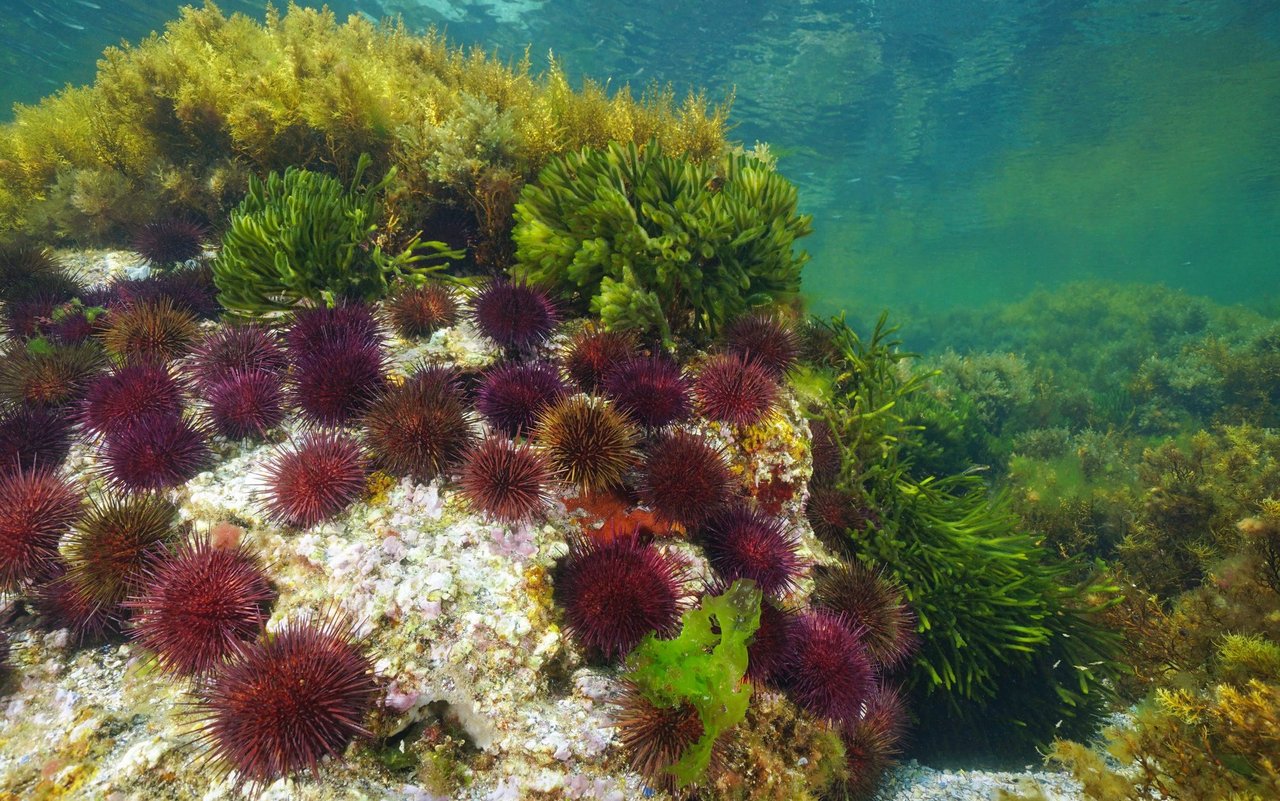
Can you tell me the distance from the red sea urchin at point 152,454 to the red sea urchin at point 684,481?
3070 mm

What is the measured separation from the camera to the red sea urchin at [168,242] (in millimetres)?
6637

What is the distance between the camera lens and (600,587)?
116 inches

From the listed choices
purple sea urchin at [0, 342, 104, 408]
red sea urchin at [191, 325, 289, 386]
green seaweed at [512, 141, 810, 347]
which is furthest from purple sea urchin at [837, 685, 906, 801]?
purple sea urchin at [0, 342, 104, 408]

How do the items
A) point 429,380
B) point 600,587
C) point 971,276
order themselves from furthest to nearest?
1. point 971,276
2. point 429,380
3. point 600,587

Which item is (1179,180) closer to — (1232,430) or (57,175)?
(1232,430)

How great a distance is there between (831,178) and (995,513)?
39647 mm

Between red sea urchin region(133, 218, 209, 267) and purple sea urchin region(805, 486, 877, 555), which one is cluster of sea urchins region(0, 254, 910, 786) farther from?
red sea urchin region(133, 218, 209, 267)

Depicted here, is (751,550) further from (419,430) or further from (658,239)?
(658,239)

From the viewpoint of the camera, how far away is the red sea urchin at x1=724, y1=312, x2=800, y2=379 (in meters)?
4.69

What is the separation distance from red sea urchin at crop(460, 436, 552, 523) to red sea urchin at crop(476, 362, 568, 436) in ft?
1.28

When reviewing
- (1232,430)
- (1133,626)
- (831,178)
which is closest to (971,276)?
(831,178)

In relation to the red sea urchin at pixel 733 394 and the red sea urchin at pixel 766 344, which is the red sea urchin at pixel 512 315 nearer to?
the red sea urchin at pixel 733 394

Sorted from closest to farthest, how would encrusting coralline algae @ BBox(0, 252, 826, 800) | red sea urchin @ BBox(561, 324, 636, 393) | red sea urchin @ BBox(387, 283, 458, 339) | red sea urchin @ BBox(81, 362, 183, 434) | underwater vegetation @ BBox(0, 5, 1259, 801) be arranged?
1. encrusting coralline algae @ BBox(0, 252, 826, 800)
2. underwater vegetation @ BBox(0, 5, 1259, 801)
3. red sea urchin @ BBox(81, 362, 183, 434)
4. red sea urchin @ BBox(561, 324, 636, 393)
5. red sea urchin @ BBox(387, 283, 458, 339)

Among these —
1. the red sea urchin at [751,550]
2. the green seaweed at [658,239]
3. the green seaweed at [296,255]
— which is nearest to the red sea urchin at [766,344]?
the green seaweed at [658,239]
